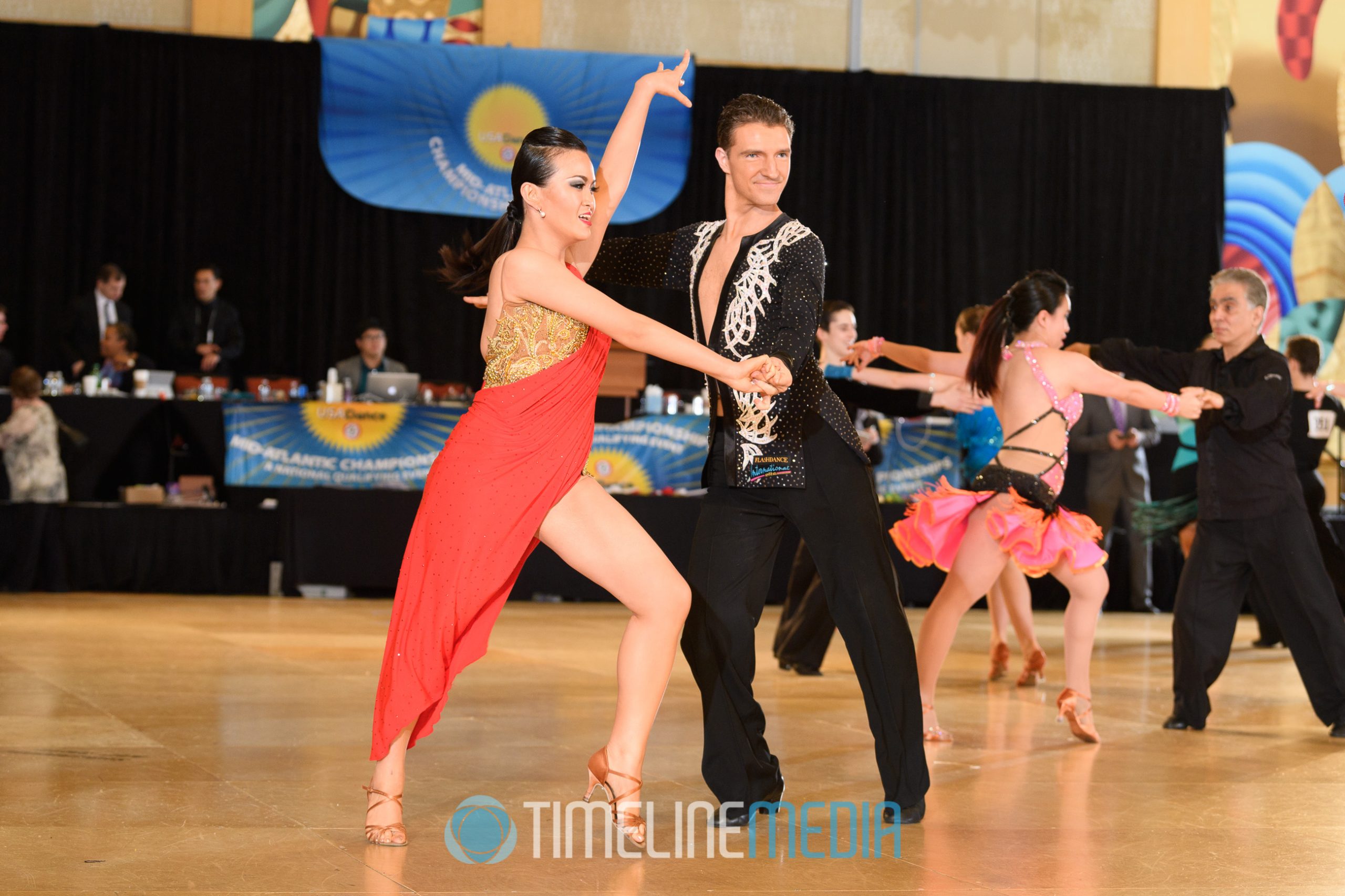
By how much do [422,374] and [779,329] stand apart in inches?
363

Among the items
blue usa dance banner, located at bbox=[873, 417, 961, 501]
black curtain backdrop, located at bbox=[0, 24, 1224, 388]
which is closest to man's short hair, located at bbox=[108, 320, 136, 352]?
black curtain backdrop, located at bbox=[0, 24, 1224, 388]

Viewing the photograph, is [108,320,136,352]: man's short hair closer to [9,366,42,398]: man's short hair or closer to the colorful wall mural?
[9,366,42,398]: man's short hair

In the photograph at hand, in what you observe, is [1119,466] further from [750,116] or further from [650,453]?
[750,116]

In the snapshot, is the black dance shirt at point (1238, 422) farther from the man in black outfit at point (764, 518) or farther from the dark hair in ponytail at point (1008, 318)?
the man in black outfit at point (764, 518)

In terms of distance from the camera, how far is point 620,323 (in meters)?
2.97

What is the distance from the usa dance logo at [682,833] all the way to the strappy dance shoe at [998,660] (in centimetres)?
297

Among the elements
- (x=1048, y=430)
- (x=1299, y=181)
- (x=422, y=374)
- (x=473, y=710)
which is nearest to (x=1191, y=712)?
(x=1048, y=430)

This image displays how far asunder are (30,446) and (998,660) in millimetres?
5954

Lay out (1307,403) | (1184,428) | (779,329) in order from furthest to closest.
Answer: (1184,428) < (1307,403) < (779,329)

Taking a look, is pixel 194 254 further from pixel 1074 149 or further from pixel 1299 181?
pixel 1299 181

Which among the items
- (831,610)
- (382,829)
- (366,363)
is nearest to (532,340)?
(831,610)

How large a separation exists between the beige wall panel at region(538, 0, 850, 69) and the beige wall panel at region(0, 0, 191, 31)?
306cm

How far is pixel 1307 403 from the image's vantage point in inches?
301

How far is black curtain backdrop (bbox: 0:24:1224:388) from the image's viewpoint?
11469 mm
